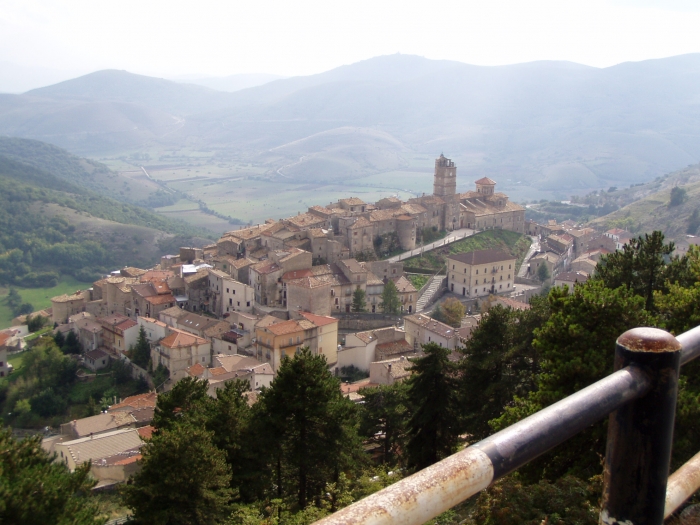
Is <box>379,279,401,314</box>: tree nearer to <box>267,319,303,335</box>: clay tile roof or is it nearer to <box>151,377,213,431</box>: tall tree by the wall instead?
<box>267,319,303,335</box>: clay tile roof

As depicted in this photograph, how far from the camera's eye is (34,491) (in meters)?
12.0

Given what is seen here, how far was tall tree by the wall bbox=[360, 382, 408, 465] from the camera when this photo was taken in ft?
75.9

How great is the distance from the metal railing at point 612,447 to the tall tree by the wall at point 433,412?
55.5 feet

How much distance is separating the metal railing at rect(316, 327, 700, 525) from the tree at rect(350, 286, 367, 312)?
141 feet

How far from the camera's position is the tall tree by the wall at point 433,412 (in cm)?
1889

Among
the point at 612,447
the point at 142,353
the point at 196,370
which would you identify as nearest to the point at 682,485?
the point at 612,447

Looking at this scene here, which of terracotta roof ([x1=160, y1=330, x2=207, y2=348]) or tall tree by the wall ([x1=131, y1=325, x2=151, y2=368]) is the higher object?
terracotta roof ([x1=160, y1=330, x2=207, y2=348])

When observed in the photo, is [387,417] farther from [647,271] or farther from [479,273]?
[479,273]

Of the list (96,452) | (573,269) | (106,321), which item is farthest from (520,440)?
(573,269)

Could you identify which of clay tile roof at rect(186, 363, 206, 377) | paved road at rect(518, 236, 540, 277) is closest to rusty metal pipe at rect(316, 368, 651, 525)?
clay tile roof at rect(186, 363, 206, 377)

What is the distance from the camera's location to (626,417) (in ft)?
7.29

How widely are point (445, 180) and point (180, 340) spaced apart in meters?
33.8

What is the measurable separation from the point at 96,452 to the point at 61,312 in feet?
88.1

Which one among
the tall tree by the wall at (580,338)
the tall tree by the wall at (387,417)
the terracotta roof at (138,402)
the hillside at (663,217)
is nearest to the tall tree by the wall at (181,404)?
the tall tree by the wall at (387,417)
